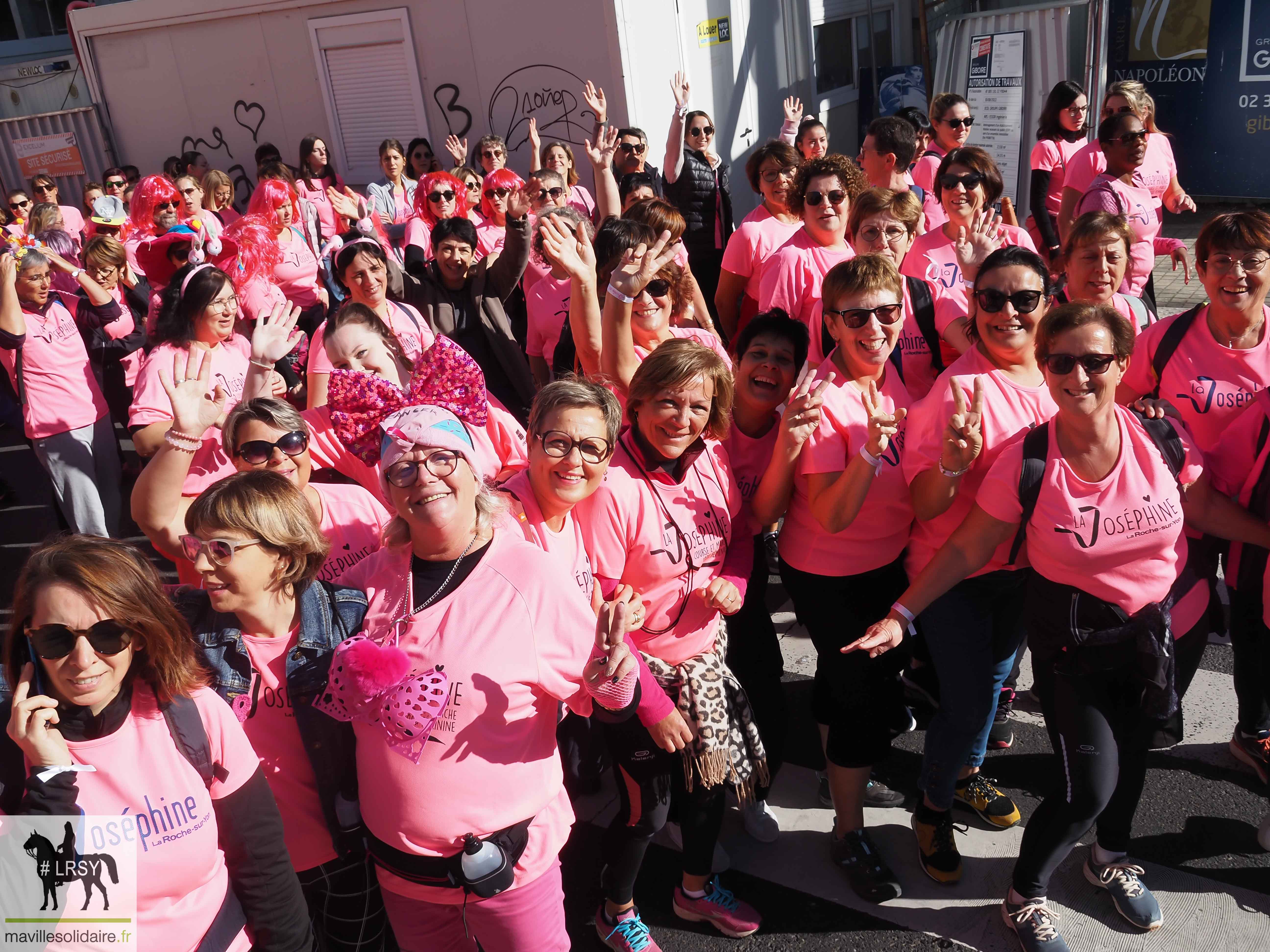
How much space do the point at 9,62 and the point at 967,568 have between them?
26444 mm

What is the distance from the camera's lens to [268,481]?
2.35 metres

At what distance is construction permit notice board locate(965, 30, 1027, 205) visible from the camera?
9770 mm

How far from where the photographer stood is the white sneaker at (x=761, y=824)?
133 inches

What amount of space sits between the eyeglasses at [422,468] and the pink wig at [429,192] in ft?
16.0

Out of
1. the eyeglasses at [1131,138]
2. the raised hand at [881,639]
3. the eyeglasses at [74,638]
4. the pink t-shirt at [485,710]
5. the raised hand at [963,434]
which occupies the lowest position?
the raised hand at [881,639]

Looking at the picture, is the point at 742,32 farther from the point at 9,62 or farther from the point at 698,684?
the point at 9,62

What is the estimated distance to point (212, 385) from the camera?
3906 millimetres

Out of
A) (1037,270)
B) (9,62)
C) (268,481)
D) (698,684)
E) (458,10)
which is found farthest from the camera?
(9,62)

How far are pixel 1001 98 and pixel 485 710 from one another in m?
9.92

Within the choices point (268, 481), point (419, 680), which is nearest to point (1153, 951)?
point (419, 680)

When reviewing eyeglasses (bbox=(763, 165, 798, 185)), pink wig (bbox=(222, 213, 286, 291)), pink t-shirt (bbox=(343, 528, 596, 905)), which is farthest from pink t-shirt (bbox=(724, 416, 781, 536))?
pink wig (bbox=(222, 213, 286, 291))

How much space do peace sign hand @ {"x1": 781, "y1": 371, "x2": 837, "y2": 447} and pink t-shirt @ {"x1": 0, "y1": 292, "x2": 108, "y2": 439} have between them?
423 cm

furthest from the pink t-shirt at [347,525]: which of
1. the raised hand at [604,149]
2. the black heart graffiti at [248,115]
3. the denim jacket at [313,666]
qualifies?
the black heart graffiti at [248,115]

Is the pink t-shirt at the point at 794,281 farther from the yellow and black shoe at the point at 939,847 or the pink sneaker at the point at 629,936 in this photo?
the pink sneaker at the point at 629,936
